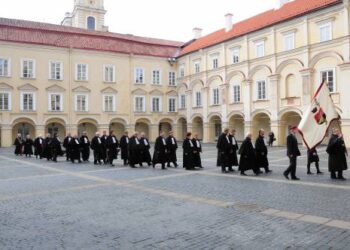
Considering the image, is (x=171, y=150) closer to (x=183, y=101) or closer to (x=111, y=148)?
(x=111, y=148)

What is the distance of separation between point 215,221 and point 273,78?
28.7 m

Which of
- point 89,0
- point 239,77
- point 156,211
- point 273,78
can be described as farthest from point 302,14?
point 89,0

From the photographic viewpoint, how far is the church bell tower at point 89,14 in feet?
195

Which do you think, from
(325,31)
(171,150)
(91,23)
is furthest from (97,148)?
(91,23)

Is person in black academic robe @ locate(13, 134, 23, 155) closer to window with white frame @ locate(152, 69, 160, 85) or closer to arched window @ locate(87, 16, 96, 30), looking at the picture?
window with white frame @ locate(152, 69, 160, 85)

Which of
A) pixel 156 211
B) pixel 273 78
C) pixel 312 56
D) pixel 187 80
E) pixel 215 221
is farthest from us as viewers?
pixel 187 80

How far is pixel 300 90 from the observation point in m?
31.6

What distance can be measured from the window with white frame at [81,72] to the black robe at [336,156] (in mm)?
33758

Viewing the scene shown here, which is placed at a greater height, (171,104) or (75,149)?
(171,104)

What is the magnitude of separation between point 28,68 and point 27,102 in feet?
12.1

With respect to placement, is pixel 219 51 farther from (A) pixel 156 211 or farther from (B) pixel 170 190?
(A) pixel 156 211

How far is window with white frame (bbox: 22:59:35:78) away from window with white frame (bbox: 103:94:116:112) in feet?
27.6

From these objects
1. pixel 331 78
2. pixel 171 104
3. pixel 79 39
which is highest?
pixel 79 39

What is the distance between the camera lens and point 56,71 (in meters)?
40.2
